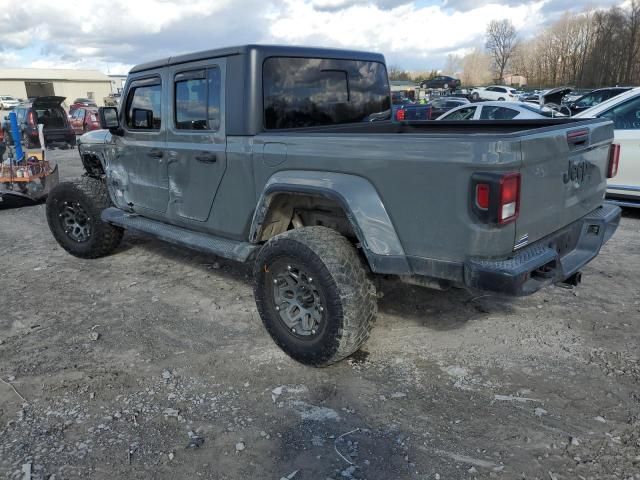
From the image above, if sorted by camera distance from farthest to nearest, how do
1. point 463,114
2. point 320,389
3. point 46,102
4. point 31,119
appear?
point 46,102, point 31,119, point 463,114, point 320,389

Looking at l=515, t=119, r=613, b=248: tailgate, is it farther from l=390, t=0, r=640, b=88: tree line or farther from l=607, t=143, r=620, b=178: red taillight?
l=390, t=0, r=640, b=88: tree line

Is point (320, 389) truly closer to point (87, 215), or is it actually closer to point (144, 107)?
point (144, 107)

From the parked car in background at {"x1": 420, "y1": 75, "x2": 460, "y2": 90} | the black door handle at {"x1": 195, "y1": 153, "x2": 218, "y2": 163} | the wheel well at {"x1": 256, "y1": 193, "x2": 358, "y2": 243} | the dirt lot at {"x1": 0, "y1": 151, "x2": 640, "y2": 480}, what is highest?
the parked car in background at {"x1": 420, "y1": 75, "x2": 460, "y2": 90}

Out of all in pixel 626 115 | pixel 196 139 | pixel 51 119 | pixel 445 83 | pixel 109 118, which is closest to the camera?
pixel 196 139

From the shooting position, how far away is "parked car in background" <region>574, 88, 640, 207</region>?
266 inches

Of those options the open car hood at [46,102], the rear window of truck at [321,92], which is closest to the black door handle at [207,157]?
the rear window of truck at [321,92]

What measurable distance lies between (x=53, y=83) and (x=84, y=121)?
5363 centimetres

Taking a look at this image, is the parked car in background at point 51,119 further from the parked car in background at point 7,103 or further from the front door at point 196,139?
the parked car in background at point 7,103

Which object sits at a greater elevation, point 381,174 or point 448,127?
point 448,127

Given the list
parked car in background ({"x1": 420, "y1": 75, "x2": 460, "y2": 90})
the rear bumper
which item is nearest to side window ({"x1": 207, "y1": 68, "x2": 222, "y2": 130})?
the rear bumper

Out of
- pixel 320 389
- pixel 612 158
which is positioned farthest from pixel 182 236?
pixel 612 158

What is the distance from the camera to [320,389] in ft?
10.6

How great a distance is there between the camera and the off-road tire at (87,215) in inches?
217

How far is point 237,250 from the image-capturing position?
3.85 metres
